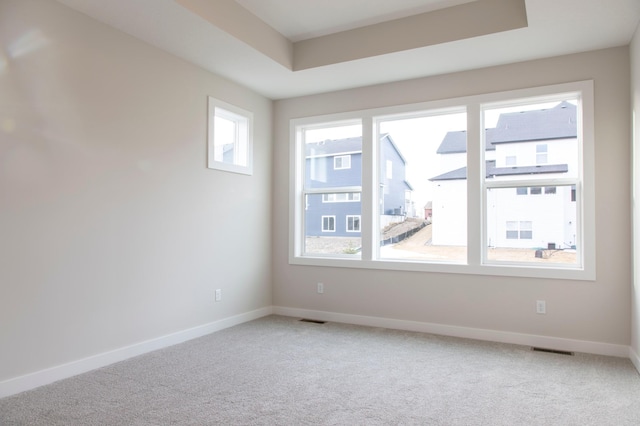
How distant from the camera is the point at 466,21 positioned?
3600 mm

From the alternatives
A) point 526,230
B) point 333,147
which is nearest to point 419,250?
point 526,230

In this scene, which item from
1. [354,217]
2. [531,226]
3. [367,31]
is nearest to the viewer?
[367,31]

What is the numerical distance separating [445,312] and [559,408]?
1779 mm

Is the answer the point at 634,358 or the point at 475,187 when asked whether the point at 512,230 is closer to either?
the point at 475,187

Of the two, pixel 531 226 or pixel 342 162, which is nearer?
pixel 531 226

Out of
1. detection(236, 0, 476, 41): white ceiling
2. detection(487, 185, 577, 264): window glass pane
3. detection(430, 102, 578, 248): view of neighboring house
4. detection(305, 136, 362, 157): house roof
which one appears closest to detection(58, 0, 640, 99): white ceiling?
detection(236, 0, 476, 41): white ceiling

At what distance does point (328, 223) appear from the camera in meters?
5.25

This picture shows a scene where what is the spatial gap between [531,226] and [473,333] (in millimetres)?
1179

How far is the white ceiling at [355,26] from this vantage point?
3145 millimetres

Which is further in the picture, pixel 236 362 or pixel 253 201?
pixel 253 201

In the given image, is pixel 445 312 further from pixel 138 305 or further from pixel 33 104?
pixel 33 104

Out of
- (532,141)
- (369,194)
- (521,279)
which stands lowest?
(521,279)

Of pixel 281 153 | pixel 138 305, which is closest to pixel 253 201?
pixel 281 153

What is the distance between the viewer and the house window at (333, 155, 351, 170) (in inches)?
202
